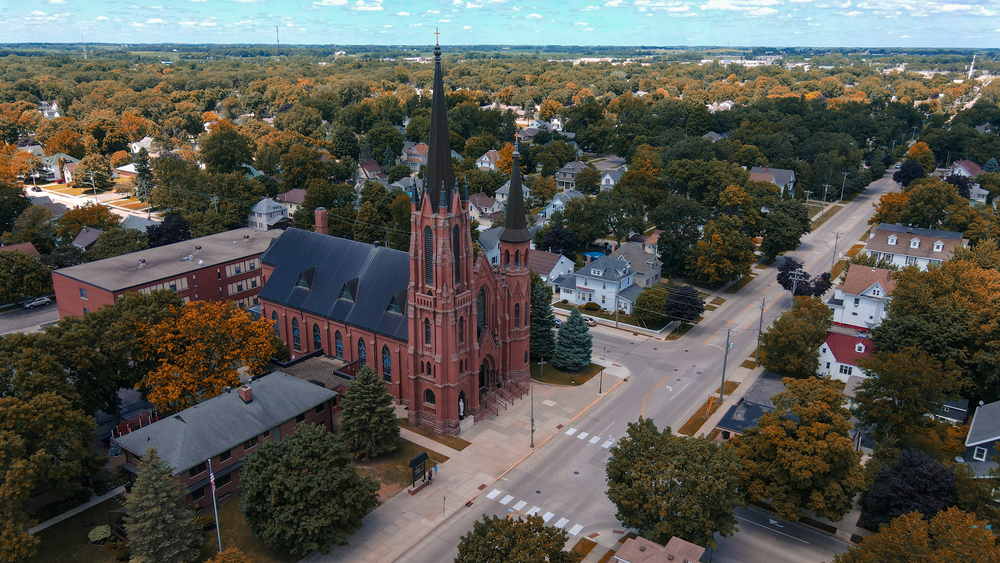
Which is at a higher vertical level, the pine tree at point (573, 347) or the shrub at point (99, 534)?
the pine tree at point (573, 347)

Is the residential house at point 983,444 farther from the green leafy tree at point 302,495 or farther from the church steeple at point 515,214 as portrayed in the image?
the green leafy tree at point 302,495

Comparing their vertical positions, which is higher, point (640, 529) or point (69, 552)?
point (640, 529)

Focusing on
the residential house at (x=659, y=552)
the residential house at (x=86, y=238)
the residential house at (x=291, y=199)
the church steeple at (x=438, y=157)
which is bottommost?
the residential house at (x=659, y=552)

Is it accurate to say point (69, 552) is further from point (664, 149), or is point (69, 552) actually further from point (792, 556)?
point (664, 149)

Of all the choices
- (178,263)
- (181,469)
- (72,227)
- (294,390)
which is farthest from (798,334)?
(72,227)

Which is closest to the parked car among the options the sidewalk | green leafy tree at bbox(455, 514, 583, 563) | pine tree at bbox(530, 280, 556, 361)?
the sidewalk

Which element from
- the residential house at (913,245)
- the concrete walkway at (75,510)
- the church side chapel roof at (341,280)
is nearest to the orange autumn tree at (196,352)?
the concrete walkway at (75,510)
